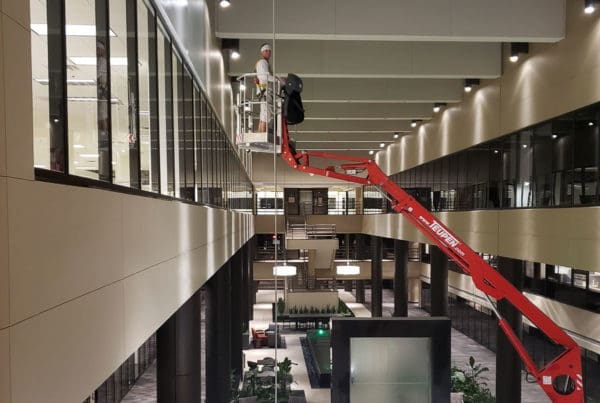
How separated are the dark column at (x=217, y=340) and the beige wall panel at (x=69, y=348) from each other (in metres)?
11.4

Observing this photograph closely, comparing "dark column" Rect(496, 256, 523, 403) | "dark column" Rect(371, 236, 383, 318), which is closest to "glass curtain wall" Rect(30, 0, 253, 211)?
"dark column" Rect(496, 256, 523, 403)

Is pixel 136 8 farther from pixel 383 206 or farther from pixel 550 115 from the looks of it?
pixel 383 206

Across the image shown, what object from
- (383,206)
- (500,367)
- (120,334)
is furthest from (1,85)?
(383,206)

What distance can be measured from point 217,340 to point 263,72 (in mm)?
10883

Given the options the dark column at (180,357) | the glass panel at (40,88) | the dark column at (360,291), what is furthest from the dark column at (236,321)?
the dark column at (360,291)

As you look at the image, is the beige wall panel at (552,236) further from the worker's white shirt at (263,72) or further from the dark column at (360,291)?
the dark column at (360,291)

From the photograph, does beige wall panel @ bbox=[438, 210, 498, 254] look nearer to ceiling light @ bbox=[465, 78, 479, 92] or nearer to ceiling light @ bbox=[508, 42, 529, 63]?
ceiling light @ bbox=[465, 78, 479, 92]

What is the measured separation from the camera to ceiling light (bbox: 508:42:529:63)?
576 inches

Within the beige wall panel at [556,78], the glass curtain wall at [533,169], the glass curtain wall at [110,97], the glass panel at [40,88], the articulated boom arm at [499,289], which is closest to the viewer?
the glass panel at [40,88]

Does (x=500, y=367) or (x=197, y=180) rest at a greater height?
(x=197, y=180)

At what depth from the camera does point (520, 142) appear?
15.1 meters

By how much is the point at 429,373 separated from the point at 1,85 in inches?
521

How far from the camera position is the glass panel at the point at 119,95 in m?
5.14

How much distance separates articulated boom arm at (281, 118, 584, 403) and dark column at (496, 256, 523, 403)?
610 cm
